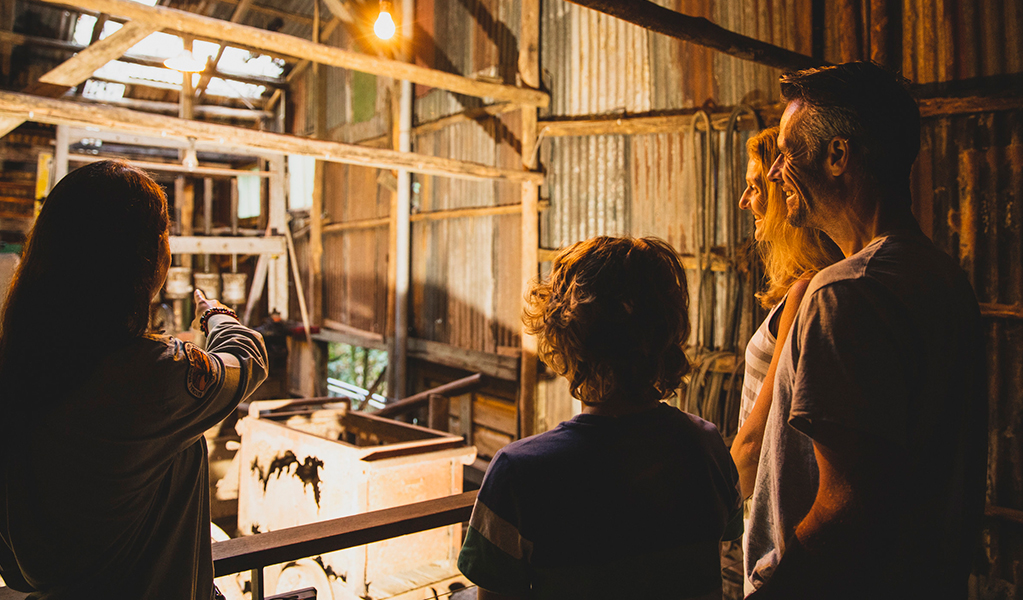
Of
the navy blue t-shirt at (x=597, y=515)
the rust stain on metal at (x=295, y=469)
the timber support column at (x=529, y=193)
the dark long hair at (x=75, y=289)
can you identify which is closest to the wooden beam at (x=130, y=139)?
the timber support column at (x=529, y=193)

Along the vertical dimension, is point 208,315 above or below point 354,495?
above

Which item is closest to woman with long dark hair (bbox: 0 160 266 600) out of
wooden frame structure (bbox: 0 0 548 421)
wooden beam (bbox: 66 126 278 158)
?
wooden frame structure (bbox: 0 0 548 421)

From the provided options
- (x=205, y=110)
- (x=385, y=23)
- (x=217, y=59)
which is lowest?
(x=385, y=23)

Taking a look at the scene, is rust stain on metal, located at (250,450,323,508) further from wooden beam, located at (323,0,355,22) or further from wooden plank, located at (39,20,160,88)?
wooden beam, located at (323,0,355,22)

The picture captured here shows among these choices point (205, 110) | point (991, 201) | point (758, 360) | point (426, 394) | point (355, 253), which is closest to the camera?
point (758, 360)

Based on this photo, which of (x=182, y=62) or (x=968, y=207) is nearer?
(x=968, y=207)

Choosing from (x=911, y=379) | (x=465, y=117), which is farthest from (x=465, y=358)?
(x=911, y=379)

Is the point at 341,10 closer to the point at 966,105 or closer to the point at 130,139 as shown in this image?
the point at 130,139

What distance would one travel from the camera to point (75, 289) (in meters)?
1.35

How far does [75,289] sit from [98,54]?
4082mm

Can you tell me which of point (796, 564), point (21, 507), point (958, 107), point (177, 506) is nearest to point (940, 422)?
point (796, 564)

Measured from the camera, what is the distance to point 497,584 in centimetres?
119

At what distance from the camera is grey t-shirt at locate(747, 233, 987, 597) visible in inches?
45.4

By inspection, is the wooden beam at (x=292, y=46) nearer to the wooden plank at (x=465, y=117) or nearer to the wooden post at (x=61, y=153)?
the wooden plank at (x=465, y=117)
